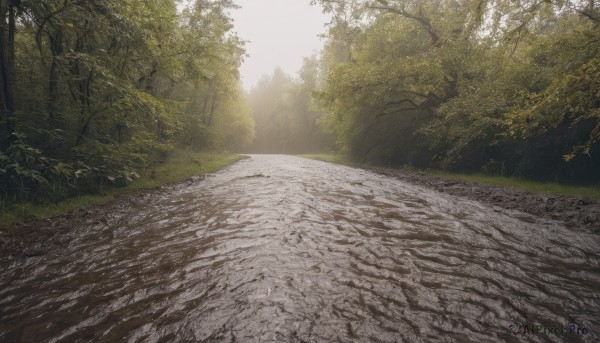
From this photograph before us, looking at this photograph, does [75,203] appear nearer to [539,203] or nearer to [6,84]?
[6,84]

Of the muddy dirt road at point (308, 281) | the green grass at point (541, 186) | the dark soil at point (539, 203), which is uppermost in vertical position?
the green grass at point (541, 186)

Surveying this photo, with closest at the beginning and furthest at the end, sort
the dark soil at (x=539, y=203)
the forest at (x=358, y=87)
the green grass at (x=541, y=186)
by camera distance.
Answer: the dark soil at (x=539, y=203) → the forest at (x=358, y=87) → the green grass at (x=541, y=186)

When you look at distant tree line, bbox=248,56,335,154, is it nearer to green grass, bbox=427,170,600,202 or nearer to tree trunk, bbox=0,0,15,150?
green grass, bbox=427,170,600,202

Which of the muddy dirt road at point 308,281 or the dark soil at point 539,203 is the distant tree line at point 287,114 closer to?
the dark soil at point 539,203

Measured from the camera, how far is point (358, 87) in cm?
2000

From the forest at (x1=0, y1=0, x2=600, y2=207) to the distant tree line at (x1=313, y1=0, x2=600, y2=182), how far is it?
0.08 m

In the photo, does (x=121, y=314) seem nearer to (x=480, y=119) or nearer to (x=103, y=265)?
(x=103, y=265)

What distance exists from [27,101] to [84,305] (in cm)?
858

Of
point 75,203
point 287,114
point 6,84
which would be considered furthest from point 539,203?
point 287,114

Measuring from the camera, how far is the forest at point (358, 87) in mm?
8062

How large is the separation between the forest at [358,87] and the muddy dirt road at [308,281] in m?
3.42

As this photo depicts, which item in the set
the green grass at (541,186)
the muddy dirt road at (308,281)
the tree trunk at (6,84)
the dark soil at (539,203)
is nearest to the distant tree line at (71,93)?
the tree trunk at (6,84)

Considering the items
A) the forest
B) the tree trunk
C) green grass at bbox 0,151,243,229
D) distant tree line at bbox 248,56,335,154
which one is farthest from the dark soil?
distant tree line at bbox 248,56,335,154

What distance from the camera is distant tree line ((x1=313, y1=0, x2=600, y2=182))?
10164 millimetres
